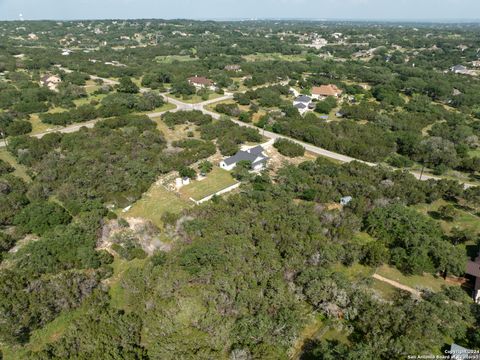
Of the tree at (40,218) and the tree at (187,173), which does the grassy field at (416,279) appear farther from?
the tree at (40,218)

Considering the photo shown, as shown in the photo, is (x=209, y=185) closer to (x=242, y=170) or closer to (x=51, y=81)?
(x=242, y=170)

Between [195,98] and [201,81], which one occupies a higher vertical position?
[201,81]

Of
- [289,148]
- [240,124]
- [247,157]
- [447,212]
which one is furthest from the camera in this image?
[240,124]

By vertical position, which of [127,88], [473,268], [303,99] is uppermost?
[127,88]

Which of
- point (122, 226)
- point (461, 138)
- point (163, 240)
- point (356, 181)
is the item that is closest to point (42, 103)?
point (122, 226)

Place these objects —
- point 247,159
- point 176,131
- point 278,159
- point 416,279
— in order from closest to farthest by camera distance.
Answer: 1. point 416,279
2. point 247,159
3. point 278,159
4. point 176,131

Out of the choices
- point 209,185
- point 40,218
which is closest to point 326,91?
point 209,185
